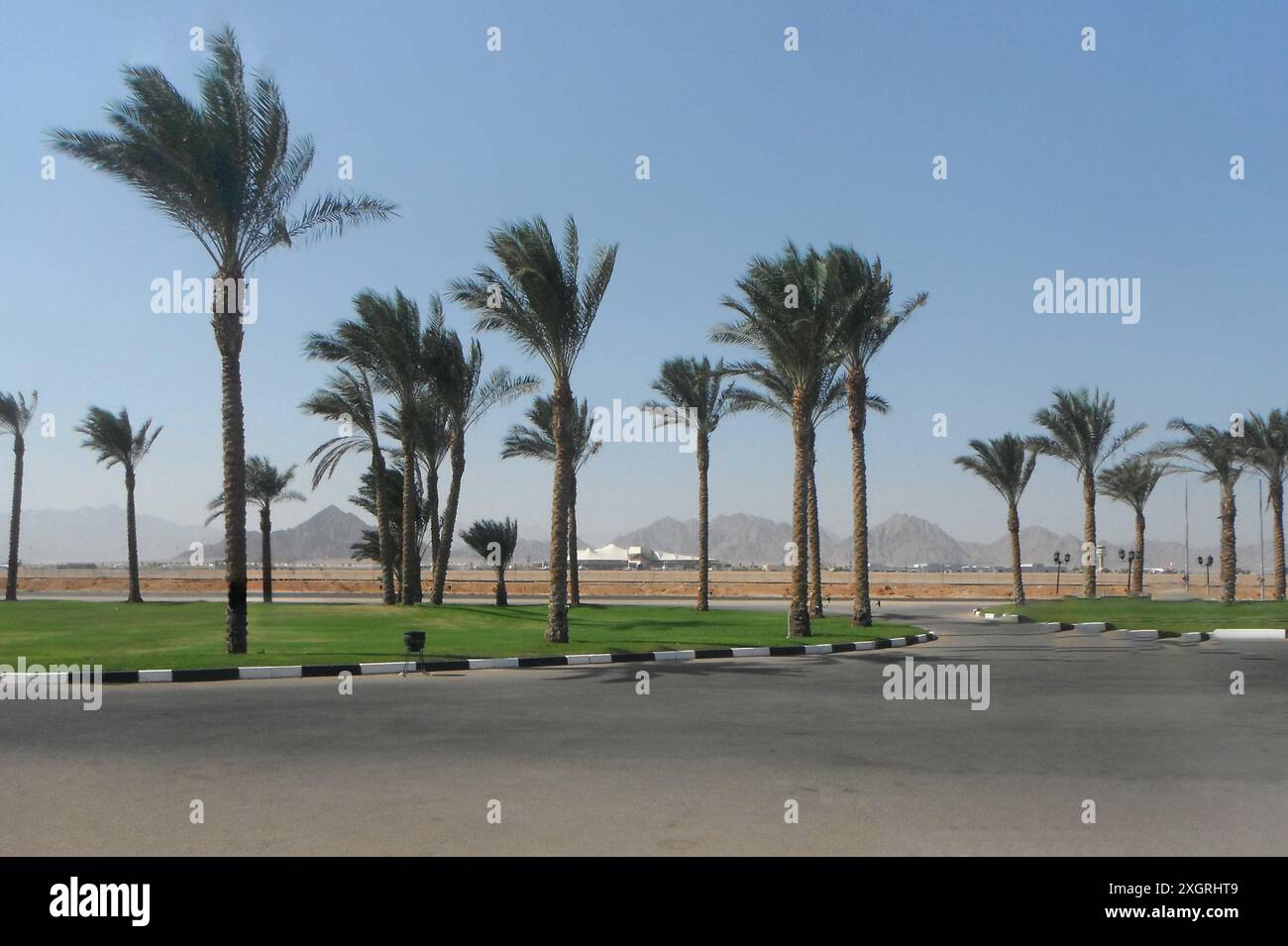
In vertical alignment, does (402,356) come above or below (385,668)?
above

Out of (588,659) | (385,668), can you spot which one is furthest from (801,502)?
(385,668)

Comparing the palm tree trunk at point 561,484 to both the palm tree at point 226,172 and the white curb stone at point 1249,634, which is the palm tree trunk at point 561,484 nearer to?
the palm tree at point 226,172

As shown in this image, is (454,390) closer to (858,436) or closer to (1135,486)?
(858,436)

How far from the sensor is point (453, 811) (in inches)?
278

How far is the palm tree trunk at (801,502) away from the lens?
25.8 metres

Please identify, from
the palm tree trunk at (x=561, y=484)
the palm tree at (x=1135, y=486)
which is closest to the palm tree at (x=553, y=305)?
the palm tree trunk at (x=561, y=484)

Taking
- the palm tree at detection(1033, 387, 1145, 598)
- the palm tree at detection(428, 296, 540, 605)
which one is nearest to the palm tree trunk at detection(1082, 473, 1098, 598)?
the palm tree at detection(1033, 387, 1145, 598)

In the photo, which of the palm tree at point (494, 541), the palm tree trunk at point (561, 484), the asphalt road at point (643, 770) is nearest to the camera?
the asphalt road at point (643, 770)

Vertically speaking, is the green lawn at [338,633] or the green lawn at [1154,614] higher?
the green lawn at [338,633]

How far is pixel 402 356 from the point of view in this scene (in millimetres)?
34438

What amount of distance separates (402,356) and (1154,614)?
2817 cm

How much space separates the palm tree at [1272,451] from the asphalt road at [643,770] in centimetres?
3637
